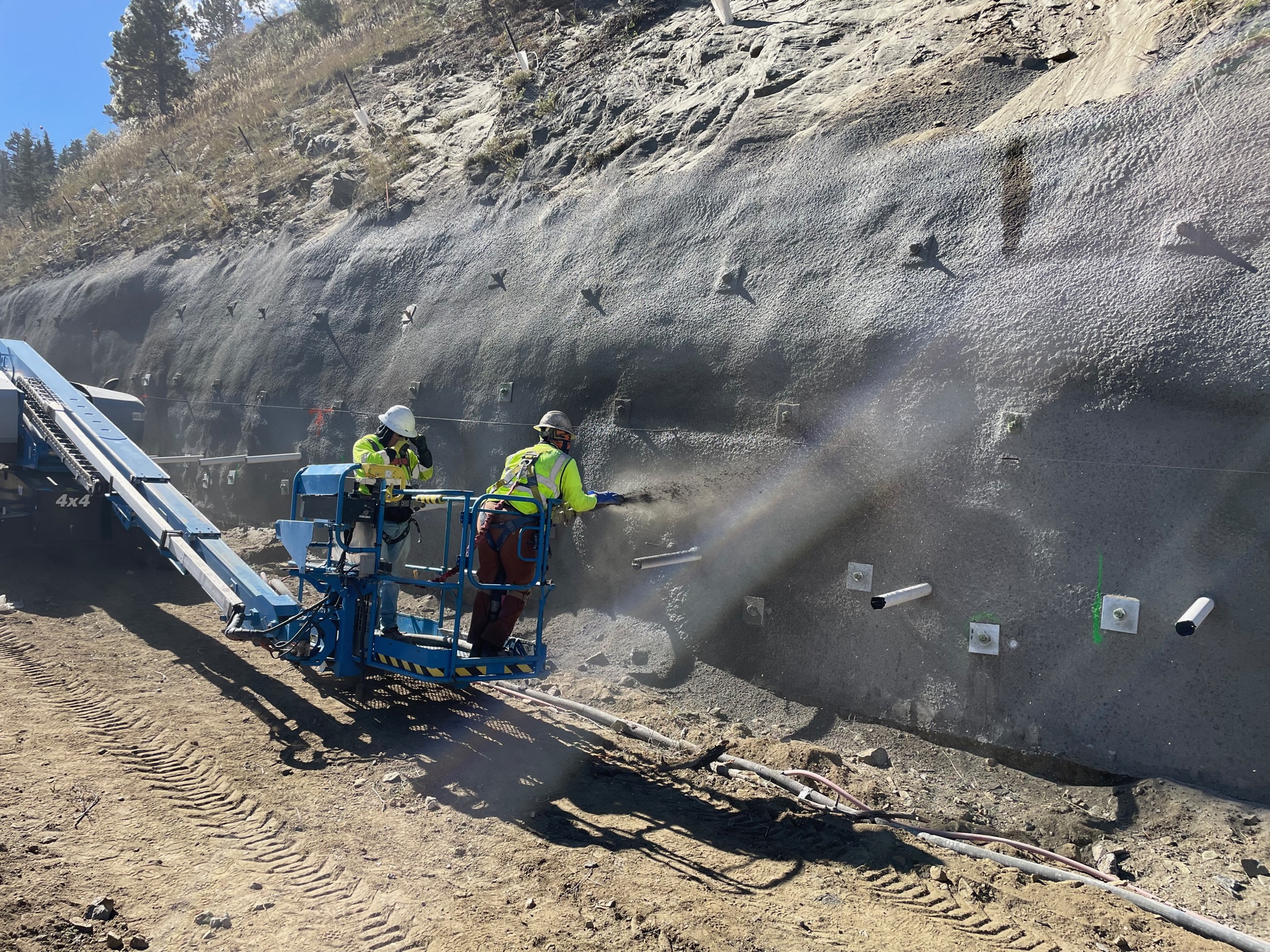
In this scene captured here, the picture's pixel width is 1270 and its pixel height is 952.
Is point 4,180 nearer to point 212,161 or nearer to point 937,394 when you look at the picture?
point 212,161

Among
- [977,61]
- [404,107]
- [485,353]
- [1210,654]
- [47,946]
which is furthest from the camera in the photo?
[404,107]

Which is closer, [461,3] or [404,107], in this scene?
[404,107]

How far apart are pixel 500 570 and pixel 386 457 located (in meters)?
1.34

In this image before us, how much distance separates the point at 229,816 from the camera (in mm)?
4797

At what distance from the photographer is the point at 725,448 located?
7418 millimetres

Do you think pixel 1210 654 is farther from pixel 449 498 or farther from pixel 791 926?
pixel 449 498

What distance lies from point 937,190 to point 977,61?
203 cm

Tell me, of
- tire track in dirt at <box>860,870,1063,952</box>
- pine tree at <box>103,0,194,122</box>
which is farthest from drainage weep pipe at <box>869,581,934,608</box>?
pine tree at <box>103,0,194,122</box>

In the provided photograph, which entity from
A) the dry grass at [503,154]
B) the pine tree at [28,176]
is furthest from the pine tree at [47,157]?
the dry grass at [503,154]

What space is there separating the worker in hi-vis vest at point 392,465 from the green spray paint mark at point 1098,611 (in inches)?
201

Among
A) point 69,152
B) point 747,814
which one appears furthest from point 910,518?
point 69,152

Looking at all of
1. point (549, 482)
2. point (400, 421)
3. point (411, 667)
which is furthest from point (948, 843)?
point (400, 421)

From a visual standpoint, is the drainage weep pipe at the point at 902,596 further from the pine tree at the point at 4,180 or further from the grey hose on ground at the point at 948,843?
the pine tree at the point at 4,180

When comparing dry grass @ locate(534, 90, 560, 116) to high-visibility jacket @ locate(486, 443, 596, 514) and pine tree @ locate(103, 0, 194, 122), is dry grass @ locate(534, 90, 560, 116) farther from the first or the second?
pine tree @ locate(103, 0, 194, 122)
